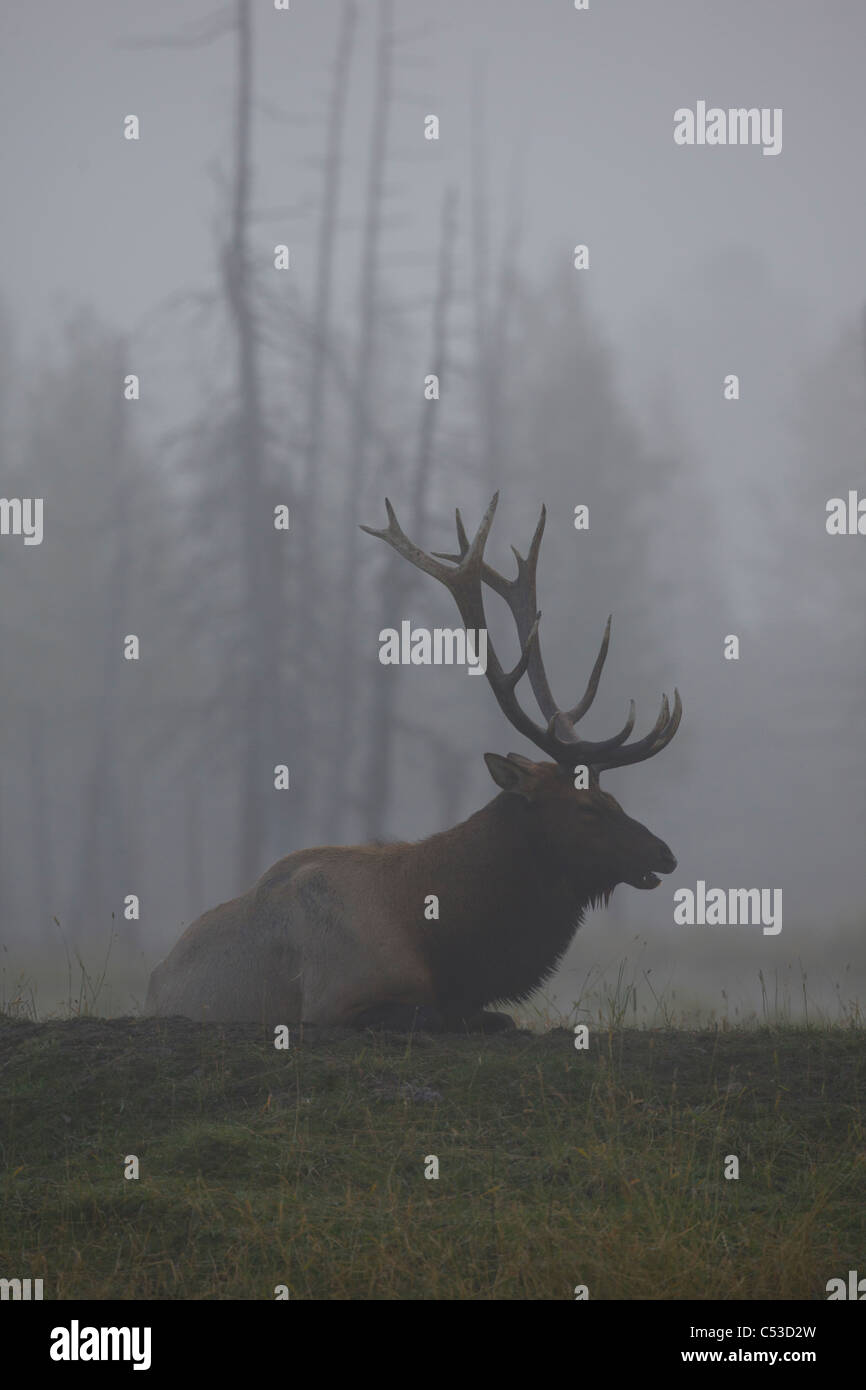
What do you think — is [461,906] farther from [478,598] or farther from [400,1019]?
[478,598]

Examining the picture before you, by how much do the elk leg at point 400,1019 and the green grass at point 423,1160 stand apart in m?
0.21

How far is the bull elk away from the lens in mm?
7766

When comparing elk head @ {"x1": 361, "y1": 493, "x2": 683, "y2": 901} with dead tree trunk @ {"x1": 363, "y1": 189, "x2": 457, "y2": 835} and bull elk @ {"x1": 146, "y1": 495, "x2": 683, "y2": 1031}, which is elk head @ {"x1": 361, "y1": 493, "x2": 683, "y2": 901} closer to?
bull elk @ {"x1": 146, "y1": 495, "x2": 683, "y2": 1031}

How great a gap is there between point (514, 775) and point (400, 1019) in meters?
1.52

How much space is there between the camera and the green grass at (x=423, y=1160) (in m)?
4.82

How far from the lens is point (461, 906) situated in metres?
7.95

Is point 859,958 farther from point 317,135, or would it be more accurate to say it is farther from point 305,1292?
point 305,1292

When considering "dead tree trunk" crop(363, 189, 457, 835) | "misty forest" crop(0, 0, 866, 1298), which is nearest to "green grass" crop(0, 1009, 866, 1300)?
"misty forest" crop(0, 0, 866, 1298)

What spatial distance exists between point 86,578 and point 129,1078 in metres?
23.3

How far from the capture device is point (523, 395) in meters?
26.3

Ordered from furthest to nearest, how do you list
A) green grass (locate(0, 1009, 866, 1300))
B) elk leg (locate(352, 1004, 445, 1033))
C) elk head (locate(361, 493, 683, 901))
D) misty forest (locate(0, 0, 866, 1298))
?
misty forest (locate(0, 0, 866, 1298)) < elk head (locate(361, 493, 683, 901)) < elk leg (locate(352, 1004, 445, 1033)) < green grass (locate(0, 1009, 866, 1300))

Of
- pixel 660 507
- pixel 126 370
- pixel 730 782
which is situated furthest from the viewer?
pixel 730 782

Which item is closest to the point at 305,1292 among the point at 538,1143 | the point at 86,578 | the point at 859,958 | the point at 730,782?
the point at 538,1143

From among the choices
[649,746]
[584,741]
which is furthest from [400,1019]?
[649,746]
